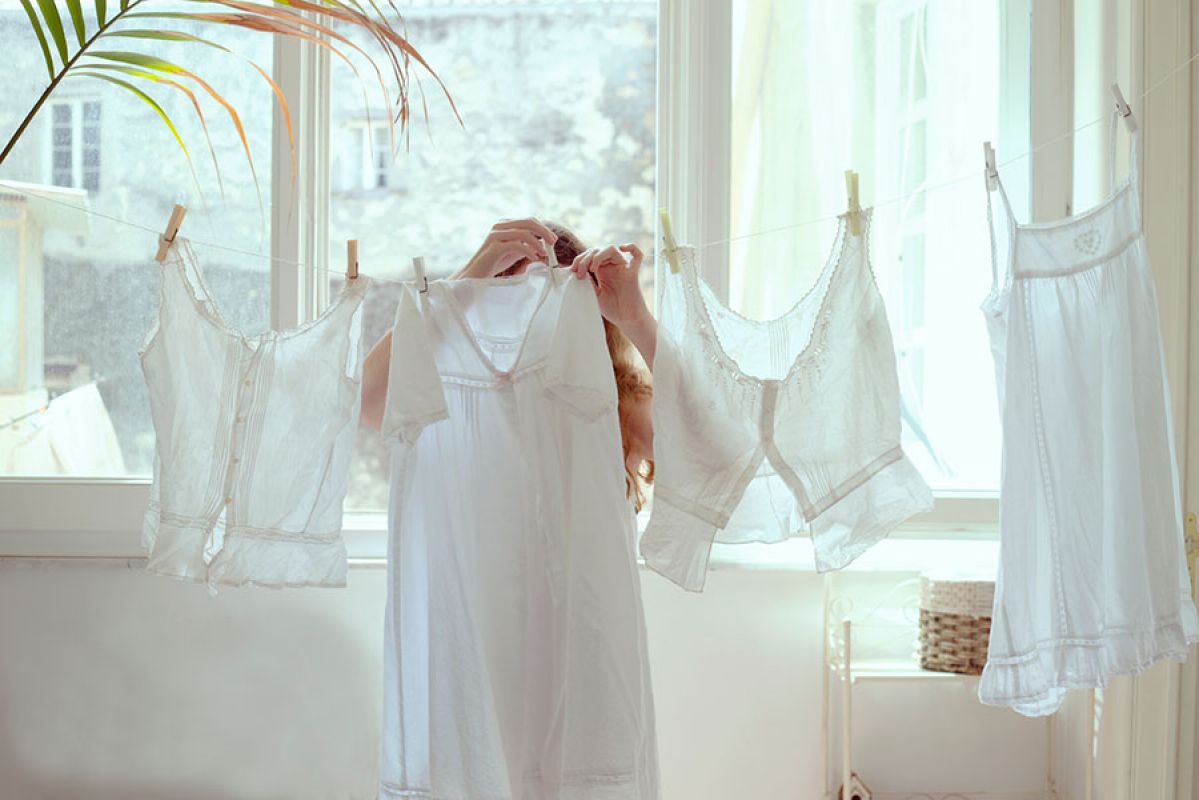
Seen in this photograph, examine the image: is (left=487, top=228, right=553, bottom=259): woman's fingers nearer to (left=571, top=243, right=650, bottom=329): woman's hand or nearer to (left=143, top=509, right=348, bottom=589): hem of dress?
(left=571, top=243, right=650, bottom=329): woman's hand

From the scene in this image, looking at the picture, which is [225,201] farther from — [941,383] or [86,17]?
[941,383]

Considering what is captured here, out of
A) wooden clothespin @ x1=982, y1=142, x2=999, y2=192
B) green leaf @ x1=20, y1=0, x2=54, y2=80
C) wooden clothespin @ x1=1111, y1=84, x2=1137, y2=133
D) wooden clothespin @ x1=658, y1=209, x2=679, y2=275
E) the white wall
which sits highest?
green leaf @ x1=20, y1=0, x2=54, y2=80

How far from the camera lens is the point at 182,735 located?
212cm

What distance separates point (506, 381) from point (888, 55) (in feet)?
4.22

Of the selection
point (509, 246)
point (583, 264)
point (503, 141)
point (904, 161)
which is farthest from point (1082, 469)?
point (503, 141)

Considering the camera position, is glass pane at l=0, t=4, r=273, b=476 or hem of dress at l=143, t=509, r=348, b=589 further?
glass pane at l=0, t=4, r=273, b=476

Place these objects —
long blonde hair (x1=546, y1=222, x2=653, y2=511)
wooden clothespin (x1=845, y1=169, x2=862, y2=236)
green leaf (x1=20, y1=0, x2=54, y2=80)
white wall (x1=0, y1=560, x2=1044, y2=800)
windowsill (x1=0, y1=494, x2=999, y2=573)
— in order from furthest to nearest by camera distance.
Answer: windowsill (x1=0, y1=494, x2=999, y2=573) < white wall (x1=0, y1=560, x2=1044, y2=800) < long blonde hair (x1=546, y1=222, x2=653, y2=511) < wooden clothespin (x1=845, y1=169, x2=862, y2=236) < green leaf (x1=20, y1=0, x2=54, y2=80)

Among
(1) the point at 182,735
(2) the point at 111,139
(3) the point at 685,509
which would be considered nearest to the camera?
(3) the point at 685,509

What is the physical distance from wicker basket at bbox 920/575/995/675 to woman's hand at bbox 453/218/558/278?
1.04 m

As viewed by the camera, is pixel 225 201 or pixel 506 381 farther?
pixel 225 201

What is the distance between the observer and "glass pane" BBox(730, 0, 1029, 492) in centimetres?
237

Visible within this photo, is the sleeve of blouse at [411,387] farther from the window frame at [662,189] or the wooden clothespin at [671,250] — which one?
the window frame at [662,189]

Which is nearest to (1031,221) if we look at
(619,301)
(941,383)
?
(941,383)

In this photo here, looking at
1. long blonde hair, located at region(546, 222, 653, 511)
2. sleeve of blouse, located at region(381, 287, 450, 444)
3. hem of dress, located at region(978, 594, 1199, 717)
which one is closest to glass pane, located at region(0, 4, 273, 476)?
long blonde hair, located at region(546, 222, 653, 511)
